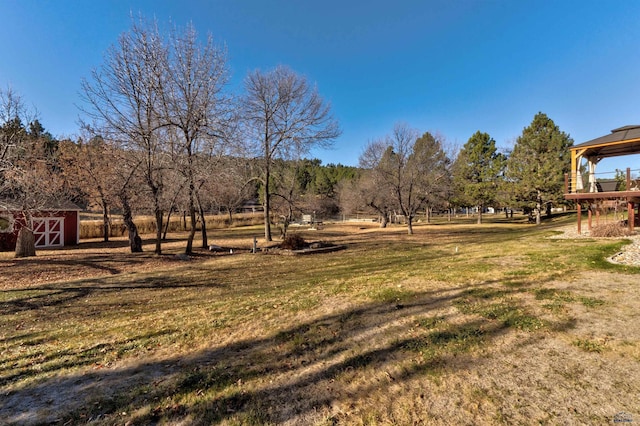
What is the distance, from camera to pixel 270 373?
145 inches

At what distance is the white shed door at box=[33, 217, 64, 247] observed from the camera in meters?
18.5

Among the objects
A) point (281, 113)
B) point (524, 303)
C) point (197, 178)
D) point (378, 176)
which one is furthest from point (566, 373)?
point (378, 176)

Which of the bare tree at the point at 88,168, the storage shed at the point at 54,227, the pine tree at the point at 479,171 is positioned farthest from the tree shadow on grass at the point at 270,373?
the pine tree at the point at 479,171

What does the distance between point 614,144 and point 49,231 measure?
108ft

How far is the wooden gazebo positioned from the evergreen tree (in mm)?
13966

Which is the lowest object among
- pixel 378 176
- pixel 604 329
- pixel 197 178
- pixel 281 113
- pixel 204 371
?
pixel 204 371

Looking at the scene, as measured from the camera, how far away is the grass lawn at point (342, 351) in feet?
9.67

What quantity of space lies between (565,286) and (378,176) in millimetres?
23190

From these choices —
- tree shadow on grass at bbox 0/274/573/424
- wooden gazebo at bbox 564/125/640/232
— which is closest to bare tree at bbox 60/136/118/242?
tree shadow on grass at bbox 0/274/573/424

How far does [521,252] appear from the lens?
10383 mm

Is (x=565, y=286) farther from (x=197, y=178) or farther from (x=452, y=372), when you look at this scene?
(x=197, y=178)

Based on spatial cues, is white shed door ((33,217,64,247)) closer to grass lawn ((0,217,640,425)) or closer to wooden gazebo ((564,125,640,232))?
grass lawn ((0,217,640,425))

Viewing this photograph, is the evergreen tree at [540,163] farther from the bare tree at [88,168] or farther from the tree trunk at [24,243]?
the tree trunk at [24,243]

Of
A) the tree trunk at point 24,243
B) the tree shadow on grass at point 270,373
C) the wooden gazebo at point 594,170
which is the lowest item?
the tree shadow on grass at point 270,373
